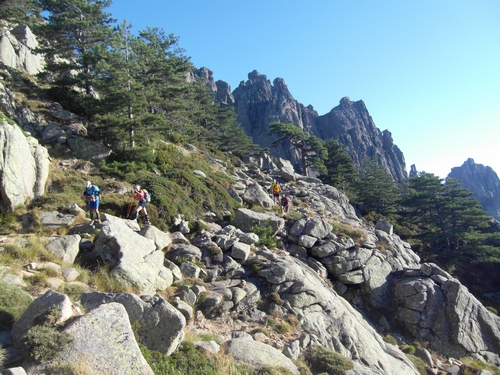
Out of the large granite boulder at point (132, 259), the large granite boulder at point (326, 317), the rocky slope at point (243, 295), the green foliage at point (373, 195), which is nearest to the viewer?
the rocky slope at point (243, 295)

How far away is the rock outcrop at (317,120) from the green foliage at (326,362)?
283 ft

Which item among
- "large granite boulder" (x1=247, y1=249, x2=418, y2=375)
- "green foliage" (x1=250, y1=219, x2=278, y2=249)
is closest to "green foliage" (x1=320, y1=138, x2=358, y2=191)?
"green foliage" (x1=250, y1=219, x2=278, y2=249)

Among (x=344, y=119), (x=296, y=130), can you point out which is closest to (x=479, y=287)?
(x=296, y=130)

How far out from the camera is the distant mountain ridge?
9794 centimetres

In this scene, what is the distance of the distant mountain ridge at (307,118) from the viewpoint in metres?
97.9

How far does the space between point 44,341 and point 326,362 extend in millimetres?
6325

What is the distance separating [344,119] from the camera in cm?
10800

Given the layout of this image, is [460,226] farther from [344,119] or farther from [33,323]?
[344,119]

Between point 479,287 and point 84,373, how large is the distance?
3516 cm

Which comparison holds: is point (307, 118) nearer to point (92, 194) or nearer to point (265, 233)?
point (265, 233)

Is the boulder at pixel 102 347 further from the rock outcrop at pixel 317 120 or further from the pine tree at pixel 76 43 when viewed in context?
the rock outcrop at pixel 317 120

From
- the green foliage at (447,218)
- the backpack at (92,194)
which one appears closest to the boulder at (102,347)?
the backpack at (92,194)

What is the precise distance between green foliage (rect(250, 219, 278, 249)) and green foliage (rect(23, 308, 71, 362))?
32.9 feet

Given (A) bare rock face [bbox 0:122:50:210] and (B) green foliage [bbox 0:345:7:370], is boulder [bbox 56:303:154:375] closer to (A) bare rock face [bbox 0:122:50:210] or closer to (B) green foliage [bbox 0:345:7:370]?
(B) green foliage [bbox 0:345:7:370]
